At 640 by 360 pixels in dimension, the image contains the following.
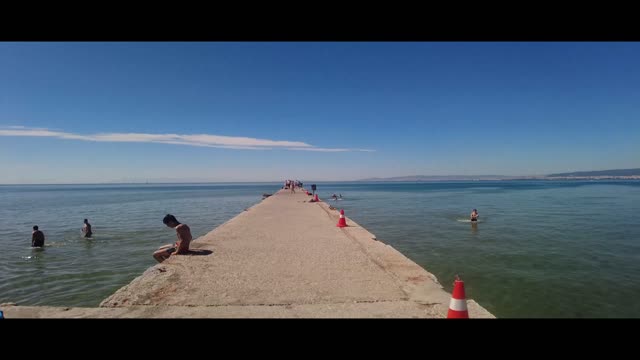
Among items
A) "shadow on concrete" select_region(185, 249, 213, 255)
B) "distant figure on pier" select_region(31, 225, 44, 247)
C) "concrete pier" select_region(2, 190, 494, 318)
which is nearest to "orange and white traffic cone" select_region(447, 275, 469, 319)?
"concrete pier" select_region(2, 190, 494, 318)

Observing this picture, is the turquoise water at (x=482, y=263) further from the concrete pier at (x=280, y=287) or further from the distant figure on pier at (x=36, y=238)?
the concrete pier at (x=280, y=287)

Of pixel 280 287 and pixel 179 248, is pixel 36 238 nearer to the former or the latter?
pixel 179 248

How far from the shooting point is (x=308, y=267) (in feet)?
27.5

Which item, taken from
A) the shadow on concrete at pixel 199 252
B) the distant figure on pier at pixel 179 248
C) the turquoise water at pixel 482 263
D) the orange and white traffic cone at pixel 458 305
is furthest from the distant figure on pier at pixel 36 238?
the orange and white traffic cone at pixel 458 305

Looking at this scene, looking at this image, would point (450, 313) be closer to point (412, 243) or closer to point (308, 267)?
point (308, 267)

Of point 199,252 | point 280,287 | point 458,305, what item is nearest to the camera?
point 458,305

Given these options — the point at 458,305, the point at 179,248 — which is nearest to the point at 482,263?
the point at 458,305

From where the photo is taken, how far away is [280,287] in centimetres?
674

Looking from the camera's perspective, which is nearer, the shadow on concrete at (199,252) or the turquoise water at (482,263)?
the turquoise water at (482,263)

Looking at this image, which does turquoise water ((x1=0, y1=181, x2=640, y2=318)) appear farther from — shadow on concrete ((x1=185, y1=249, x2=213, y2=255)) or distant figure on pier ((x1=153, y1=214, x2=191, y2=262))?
shadow on concrete ((x1=185, y1=249, x2=213, y2=255))

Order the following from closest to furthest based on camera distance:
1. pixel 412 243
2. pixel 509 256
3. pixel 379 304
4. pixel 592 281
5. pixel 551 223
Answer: pixel 379 304
pixel 592 281
pixel 509 256
pixel 412 243
pixel 551 223

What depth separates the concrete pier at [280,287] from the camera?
5445mm
